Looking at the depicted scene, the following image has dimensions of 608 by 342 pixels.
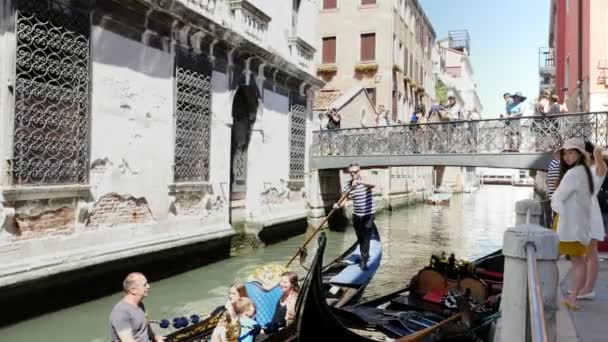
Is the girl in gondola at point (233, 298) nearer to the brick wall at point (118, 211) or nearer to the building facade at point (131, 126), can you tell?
the building facade at point (131, 126)

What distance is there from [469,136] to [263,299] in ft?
25.6

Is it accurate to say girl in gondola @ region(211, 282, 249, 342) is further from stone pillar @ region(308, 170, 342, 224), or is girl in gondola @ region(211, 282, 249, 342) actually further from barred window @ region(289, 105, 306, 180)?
stone pillar @ region(308, 170, 342, 224)

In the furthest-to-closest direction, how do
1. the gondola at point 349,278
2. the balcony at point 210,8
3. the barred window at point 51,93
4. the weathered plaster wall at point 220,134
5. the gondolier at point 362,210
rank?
the weathered plaster wall at point 220,134 < the balcony at point 210,8 < the gondolier at point 362,210 < the gondola at point 349,278 < the barred window at point 51,93

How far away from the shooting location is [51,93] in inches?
202

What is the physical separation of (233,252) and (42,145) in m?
4.32

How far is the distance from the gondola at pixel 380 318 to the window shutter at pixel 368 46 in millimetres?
15000

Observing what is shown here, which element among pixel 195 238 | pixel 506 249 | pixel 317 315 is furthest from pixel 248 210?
pixel 506 249

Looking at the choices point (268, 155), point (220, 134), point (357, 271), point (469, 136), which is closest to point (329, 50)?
point (469, 136)

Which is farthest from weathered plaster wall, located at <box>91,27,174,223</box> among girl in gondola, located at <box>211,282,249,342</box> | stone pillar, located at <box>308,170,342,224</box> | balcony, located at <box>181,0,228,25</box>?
stone pillar, located at <box>308,170,342,224</box>

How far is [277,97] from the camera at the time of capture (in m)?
10.2

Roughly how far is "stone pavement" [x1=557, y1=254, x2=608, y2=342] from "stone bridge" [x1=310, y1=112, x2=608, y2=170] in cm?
582

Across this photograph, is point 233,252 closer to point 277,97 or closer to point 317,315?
point 277,97

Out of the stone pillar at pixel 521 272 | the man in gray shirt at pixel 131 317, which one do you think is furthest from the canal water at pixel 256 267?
the stone pillar at pixel 521 272

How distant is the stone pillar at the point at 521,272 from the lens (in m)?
1.98
